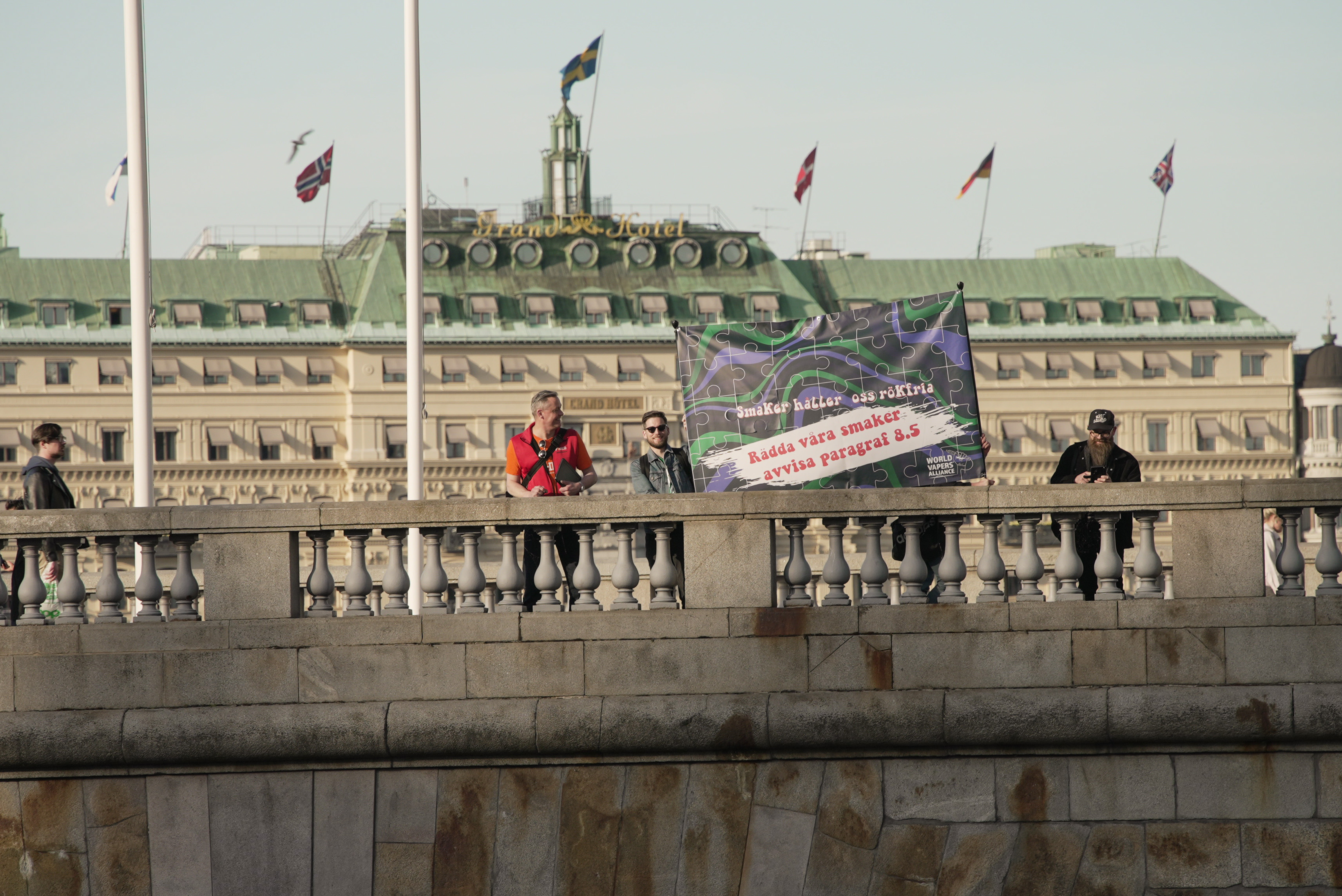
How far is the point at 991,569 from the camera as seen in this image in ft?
37.5

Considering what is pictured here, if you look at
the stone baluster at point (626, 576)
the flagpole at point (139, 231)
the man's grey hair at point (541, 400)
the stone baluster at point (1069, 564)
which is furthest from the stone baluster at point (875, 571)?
the flagpole at point (139, 231)

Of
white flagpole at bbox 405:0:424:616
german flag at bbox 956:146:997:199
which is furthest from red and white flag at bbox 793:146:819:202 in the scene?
white flagpole at bbox 405:0:424:616

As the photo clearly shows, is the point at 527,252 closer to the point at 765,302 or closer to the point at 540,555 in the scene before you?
the point at 765,302

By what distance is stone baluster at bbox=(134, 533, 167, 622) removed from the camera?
1166 cm

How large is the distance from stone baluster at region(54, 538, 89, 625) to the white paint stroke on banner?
4425 millimetres

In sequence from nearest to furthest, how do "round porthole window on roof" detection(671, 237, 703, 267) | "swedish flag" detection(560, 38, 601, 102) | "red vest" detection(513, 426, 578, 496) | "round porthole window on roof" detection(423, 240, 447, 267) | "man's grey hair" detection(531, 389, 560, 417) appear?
1. "man's grey hair" detection(531, 389, 560, 417)
2. "red vest" detection(513, 426, 578, 496)
3. "swedish flag" detection(560, 38, 601, 102)
4. "round porthole window on roof" detection(423, 240, 447, 267)
5. "round porthole window on roof" detection(671, 237, 703, 267)

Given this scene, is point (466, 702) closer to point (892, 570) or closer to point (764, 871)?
point (764, 871)

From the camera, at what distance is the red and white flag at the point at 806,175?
98312 mm

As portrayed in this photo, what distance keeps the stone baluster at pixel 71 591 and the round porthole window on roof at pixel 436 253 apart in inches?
3922

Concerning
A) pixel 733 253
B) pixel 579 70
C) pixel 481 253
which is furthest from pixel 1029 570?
pixel 733 253

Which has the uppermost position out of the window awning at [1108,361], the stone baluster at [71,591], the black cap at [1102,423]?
the window awning at [1108,361]

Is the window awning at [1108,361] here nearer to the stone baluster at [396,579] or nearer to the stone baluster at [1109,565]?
the stone baluster at [1109,565]

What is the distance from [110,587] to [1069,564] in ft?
20.2

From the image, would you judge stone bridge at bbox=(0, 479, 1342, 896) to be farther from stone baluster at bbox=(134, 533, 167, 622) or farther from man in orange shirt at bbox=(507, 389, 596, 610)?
man in orange shirt at bbox=(507, 389, 596, 610)
